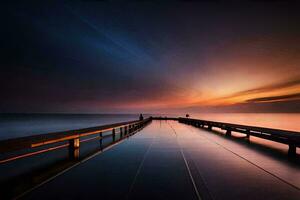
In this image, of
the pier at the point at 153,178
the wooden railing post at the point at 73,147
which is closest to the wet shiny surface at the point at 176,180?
the pier at the point at 153,178

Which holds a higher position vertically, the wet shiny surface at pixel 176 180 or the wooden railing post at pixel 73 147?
the wooden railing post at pixel 73 147

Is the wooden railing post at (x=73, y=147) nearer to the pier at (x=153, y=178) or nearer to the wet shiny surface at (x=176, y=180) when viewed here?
the pier at (x=153, y=178)

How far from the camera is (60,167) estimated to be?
20.5 feet

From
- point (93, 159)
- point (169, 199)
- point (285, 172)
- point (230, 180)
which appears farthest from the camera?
point (93, 159)

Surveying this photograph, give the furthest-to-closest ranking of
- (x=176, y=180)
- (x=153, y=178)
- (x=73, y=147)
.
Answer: (x=73, y=147) → (x=153, y=178) → (x=176, y=180)

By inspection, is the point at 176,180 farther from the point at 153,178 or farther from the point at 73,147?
the point at 73,147

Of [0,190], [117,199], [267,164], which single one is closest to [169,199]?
[117,199]

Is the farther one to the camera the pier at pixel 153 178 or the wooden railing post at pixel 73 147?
the wooden railing post at pixel 73 147

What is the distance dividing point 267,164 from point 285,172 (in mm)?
967

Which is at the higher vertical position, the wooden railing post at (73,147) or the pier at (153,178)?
the wooden railing post at (73,147)

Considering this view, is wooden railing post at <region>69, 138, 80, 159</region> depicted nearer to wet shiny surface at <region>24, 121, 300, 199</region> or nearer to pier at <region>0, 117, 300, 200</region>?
pier at <region>0, 117, 300, 200</region>

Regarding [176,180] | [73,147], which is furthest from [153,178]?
[73,147]

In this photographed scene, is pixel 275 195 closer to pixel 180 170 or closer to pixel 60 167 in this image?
pixel 180 170

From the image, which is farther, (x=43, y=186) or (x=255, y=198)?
(x=43, y=186)
